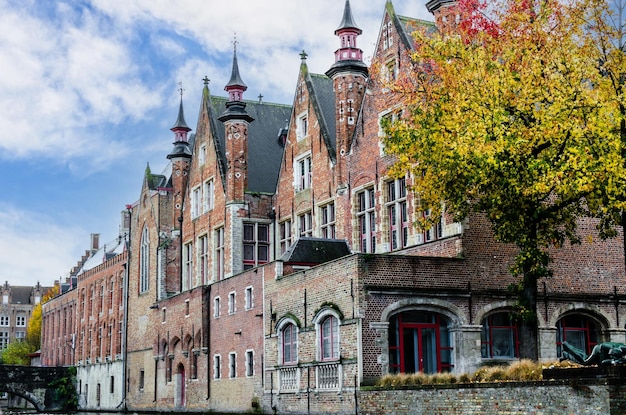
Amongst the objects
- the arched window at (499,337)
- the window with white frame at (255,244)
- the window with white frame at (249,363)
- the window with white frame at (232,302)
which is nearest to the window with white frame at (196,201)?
Result: the window with white frame at (255,244)

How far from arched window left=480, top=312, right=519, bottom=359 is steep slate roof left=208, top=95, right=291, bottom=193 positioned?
16.0 metres

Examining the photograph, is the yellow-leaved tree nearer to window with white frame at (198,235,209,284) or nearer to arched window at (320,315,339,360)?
arched window at (320,315,339,360)

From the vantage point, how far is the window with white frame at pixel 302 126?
3797 centimetres

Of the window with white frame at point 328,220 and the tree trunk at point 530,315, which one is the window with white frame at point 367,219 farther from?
the tree trunk at point 530,315

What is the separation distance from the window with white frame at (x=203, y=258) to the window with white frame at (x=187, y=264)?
1583 millimetres

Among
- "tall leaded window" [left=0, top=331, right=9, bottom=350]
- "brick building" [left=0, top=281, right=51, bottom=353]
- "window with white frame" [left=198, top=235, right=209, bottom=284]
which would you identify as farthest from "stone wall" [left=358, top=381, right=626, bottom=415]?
"tall leaded window" [left=0, top=331, right=9, bottom=350]

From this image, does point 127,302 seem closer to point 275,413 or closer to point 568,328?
point 275,413

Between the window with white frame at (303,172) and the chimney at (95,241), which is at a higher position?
the chimney at (95,241)

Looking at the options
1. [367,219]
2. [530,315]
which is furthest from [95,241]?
[530,315]

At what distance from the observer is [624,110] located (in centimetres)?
2186

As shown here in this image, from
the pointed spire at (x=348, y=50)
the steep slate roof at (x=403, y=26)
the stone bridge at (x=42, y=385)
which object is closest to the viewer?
the steep slate roof at (x=403, y=26)

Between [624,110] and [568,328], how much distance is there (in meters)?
10.1

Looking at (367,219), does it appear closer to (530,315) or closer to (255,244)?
(255,244)

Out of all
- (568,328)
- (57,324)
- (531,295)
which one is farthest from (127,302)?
(531,295)
